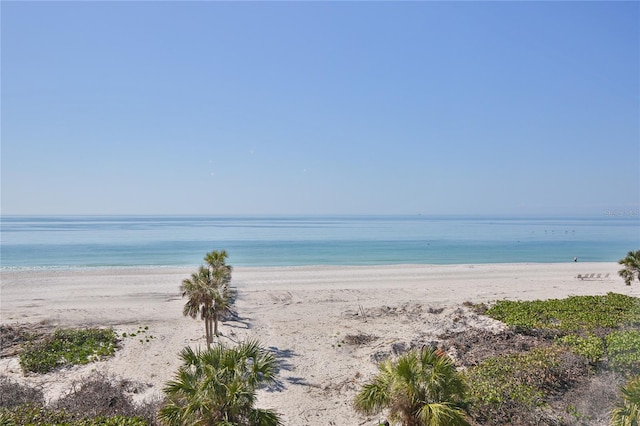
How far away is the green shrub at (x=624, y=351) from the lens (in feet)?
49.8

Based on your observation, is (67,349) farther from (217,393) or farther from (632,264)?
(632,264)

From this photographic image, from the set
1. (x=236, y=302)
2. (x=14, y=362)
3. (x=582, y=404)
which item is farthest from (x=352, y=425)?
(x=236, y=302)

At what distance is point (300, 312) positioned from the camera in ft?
95.0

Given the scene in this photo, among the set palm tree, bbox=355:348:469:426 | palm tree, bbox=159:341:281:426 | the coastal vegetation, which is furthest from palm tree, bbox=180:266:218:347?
palm tree, bbox=355:348:469:426

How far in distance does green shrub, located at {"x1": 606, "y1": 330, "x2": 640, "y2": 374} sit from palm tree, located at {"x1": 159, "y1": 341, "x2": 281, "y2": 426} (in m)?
13.4

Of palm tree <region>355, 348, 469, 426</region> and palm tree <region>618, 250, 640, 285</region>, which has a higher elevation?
palm tree <region>355, 348, 469, 426</region>

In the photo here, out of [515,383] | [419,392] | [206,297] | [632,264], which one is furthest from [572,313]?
A: [206,297]

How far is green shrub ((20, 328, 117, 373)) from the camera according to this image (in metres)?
18.0

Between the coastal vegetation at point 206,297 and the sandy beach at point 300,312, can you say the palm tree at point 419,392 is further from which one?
the coastal vegetation at point 206,297

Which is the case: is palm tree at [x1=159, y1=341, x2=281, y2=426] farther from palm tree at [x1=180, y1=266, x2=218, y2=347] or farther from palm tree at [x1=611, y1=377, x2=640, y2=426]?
palm tree at [x1=180, y1=266, x2=218, y2=347]

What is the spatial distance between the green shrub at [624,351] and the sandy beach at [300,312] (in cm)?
555

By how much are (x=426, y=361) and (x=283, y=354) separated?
12.2 m

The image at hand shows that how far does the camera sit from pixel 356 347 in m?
21.6

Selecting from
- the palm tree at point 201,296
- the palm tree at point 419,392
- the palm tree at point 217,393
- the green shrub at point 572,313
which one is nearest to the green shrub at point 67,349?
the palm tree at point 201,296
